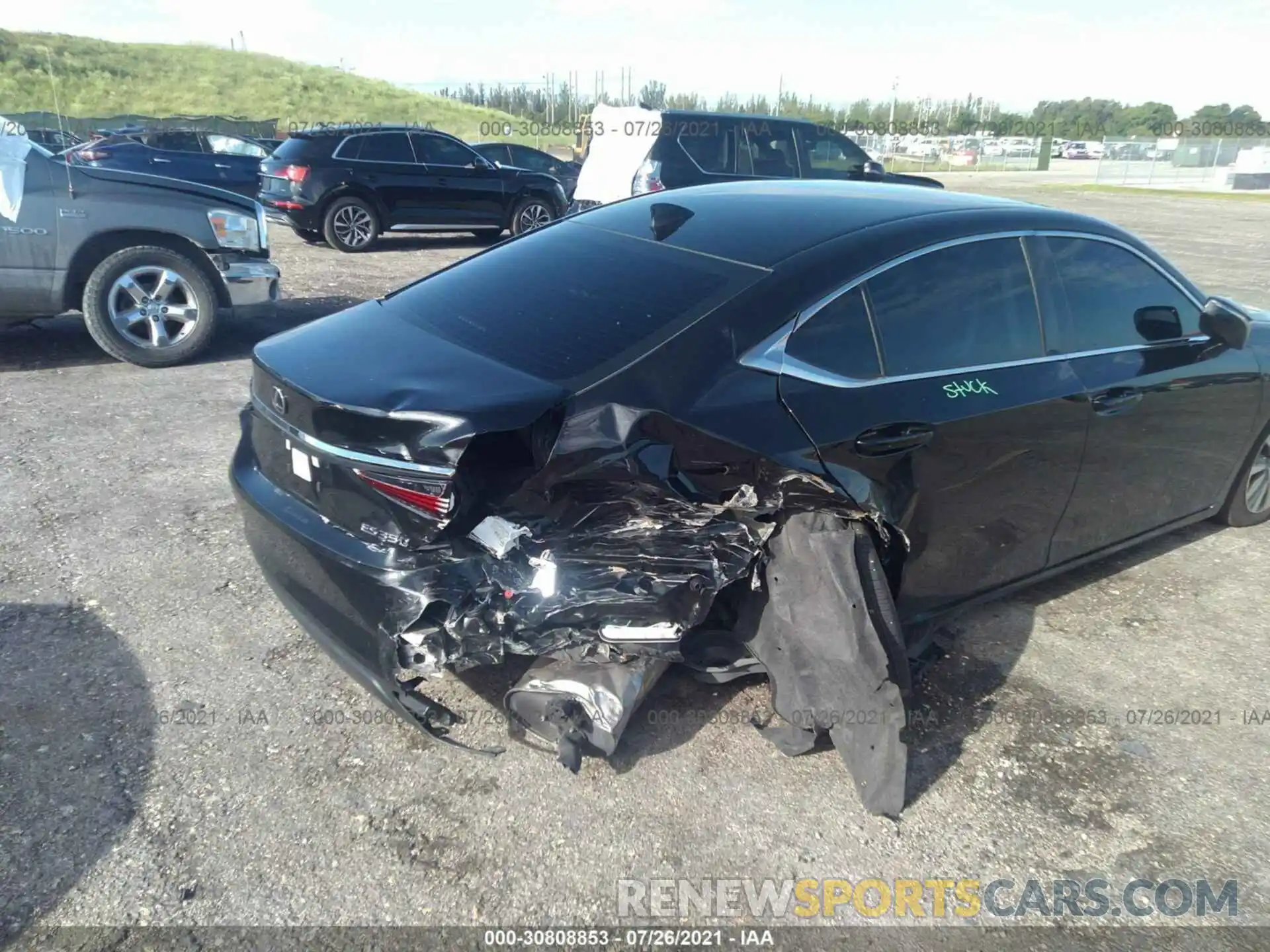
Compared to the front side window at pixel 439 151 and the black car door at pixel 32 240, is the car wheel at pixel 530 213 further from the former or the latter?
the black car door at pixel 32 240

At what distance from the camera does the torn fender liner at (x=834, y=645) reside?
2.90 meters

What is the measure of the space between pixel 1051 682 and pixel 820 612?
1.17m

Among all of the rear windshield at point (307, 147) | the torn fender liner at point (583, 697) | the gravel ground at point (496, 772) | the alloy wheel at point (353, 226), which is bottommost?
the gravel ground at point (496, 772)

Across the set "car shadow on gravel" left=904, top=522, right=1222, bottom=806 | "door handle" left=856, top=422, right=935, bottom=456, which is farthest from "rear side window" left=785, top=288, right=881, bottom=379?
"car shadow on gravel" left=904, top=522, right=1222, bottom=806

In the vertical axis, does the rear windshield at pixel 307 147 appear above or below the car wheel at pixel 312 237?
above

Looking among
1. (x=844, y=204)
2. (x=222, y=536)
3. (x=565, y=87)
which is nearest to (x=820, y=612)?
(x=844, y=204)

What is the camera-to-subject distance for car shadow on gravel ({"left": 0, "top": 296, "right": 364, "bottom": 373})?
23.6 feet

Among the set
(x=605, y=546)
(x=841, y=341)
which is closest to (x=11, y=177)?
(x=605, y=546)

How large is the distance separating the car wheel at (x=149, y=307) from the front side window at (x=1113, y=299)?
19.1 feet

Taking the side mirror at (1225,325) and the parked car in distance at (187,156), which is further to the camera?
the parked car in distance at (187,156)

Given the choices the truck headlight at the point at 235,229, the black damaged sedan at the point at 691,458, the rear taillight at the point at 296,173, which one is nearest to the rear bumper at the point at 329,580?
the black damaged sedan at the point at 691,458

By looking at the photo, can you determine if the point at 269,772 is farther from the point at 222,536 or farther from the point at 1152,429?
the point at 1152,429

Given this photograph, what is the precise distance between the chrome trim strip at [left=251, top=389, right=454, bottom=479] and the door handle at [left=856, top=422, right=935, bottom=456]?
1296 millimetres

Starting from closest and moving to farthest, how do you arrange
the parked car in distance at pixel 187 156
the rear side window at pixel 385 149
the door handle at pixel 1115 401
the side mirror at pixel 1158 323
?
the door handle at pixel 1115 401, the side mirror at pixel 1158 323, the rear side window at pixel 385 149, the parked car in distance at pixel 187 156
